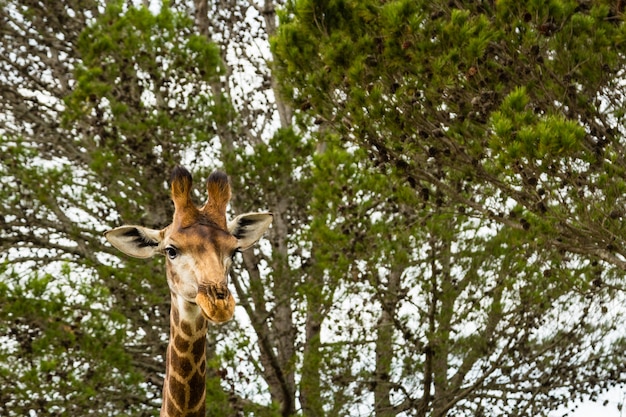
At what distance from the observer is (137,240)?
5.13 meters

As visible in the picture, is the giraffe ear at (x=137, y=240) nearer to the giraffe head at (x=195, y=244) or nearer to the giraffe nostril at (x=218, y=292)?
the giraffe head at (x=195, y=244)

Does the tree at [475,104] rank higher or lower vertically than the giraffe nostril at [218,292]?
higher

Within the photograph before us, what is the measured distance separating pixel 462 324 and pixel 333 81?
12.7 ft

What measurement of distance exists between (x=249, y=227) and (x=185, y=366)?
35.5 inches

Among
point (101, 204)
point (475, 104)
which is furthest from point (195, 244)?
point (101, 204)

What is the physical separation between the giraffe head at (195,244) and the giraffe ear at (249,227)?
0.04 ft

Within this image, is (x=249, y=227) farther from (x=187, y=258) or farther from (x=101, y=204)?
(x=101, y=204)

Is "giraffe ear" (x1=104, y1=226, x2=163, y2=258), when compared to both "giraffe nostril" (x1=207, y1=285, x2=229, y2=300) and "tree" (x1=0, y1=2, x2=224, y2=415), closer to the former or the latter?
"giraffe nostril" (x1=207, y1=285, x2=229, y2=300)

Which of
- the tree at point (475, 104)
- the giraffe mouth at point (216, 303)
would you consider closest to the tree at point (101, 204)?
the tree at point (475, 104)

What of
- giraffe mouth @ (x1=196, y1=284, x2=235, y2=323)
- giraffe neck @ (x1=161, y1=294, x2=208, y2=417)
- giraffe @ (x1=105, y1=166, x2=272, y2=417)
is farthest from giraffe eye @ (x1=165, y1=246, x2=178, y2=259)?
giraffe mouth @ (x1=196, y1=284, x2=235, y2=323)

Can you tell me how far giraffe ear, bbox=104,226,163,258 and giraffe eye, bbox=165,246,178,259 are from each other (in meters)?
0.35

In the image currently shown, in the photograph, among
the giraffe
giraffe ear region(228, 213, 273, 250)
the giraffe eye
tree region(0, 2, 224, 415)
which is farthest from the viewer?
tree region(0, 2, 224, 415)

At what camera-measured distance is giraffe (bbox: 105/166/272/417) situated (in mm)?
4574

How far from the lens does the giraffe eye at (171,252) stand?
4.70 meters
